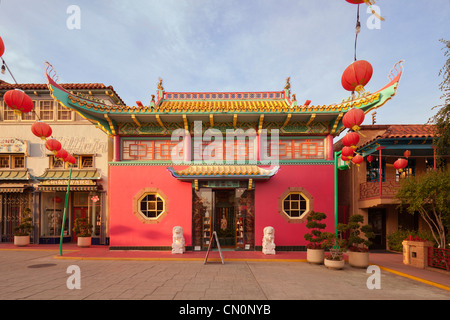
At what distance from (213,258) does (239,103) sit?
7999 millimetres

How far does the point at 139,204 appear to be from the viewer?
11.6m

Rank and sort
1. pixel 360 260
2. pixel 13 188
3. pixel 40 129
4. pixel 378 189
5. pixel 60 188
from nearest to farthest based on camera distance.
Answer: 1. pixel 40 129
2. pixel 360 260
3. pixel 378 189
4. pixel 60 188
5. pixel 13 188

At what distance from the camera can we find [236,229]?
11.5 meters

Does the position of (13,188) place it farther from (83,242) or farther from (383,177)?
(383,177)

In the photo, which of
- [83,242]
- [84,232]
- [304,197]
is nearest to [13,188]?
[84,232]

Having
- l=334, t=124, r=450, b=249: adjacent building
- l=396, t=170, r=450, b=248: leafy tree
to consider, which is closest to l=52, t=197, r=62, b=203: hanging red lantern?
l=334, t=124, r=450, b=249: adjacent building

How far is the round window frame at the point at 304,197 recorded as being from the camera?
37.1 feet

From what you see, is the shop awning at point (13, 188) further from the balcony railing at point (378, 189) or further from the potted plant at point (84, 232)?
the balcony railing at point (378, 189)

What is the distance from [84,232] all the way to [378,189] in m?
15.6

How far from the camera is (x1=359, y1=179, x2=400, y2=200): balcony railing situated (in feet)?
38.0

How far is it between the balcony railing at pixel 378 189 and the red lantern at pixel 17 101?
14.0m

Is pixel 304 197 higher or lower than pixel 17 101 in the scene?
lower

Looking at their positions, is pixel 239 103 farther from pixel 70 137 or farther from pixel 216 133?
pixel 70 137

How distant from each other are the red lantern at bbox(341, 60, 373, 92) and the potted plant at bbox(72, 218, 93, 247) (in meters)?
14.1
